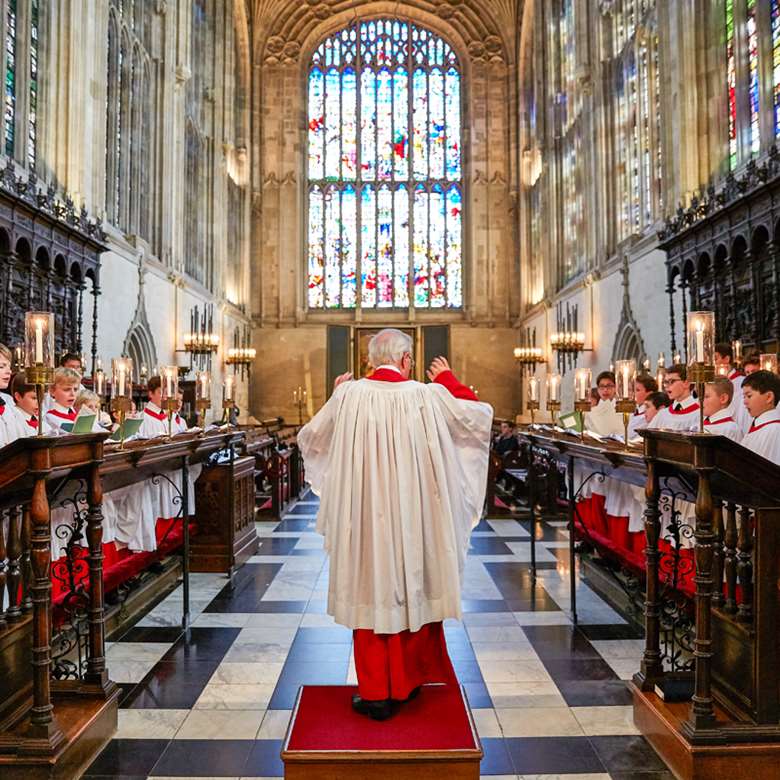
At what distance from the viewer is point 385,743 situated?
2.84m

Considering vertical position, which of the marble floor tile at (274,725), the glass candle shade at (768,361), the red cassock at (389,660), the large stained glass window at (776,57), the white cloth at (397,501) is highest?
the large stained glass window at (776,57)

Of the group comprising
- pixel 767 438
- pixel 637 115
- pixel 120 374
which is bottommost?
pixel 767 438

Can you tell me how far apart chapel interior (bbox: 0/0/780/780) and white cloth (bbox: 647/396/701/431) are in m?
0.10

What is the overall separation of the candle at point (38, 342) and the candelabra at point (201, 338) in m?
12.9

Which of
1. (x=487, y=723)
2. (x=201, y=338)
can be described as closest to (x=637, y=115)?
(x=201, y=338)

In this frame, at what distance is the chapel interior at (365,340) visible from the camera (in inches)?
123

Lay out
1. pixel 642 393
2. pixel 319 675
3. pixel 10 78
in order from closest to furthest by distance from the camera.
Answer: pixel 319 675 < pixel 642 393 < pixel 10 78

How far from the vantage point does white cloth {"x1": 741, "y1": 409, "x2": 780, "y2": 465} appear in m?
3.62

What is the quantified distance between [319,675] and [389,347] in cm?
211

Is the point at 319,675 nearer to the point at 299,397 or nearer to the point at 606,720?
the point at 606,720

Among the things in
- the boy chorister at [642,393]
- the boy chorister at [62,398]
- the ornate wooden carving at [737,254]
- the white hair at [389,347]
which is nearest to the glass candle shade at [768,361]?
the boy chorister at [642,393]

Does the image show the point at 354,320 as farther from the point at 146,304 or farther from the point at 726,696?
the point at 726,696

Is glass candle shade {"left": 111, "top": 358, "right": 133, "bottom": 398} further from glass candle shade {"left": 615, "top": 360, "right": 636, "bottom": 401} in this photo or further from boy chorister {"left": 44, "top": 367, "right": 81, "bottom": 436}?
glass candle shade {"left": 615, "top": 360, "right": 636, "bottom": 401}

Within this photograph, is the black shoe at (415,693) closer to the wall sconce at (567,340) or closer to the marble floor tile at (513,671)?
the marble floor tile at (513,671)
